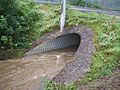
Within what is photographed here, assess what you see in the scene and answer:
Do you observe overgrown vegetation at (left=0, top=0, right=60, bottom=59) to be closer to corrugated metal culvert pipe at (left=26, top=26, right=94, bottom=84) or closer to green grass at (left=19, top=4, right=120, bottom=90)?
corrugated metal culvert pipe at (left=26, top=26, right=94, bottom=84)

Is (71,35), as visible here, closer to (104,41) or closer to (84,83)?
(104,41)

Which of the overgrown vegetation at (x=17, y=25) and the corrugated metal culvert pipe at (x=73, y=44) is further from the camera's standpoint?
the overgrown vegetation at (x=17, y=25)

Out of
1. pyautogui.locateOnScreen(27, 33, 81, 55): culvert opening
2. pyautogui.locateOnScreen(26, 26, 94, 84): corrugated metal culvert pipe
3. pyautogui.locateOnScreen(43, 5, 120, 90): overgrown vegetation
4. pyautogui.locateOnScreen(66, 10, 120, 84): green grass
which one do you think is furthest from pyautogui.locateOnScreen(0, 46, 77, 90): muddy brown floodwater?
pyautogui.locateOnScreen(66, 10, 120, 84): green grass

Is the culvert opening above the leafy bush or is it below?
below

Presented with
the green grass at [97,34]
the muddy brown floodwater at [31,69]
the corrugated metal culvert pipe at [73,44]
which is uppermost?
the green grass at [97,34]

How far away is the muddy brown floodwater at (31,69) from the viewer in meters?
13.6

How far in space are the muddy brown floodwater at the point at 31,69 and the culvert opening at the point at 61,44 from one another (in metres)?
0.43

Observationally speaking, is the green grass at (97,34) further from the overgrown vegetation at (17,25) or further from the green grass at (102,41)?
the overgrown vegetation at (17,25)

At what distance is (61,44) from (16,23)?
14.5 ft

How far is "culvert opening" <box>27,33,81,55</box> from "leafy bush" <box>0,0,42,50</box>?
42.5 inches

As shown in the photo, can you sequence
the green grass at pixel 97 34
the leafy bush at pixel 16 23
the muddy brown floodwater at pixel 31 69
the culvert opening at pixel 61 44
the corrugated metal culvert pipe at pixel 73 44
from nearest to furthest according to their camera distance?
1. the green grass at pixel 97 34
2. the corrugated metal culvert pipe at pixel 73 44
3. the muddy brown floodwater at pixel 31 69
4. the leafy bush at pixel 16 23
5. the culvert opening at pixel 61 44

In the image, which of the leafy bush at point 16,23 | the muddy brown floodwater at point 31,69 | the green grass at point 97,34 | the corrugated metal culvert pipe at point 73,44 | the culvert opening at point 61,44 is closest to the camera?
the green grass at point 97,34

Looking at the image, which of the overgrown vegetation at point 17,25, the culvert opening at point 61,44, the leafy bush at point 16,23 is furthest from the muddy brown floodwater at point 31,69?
the leafy bush at point 16,23

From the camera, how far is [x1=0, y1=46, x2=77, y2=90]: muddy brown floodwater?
13.6m
